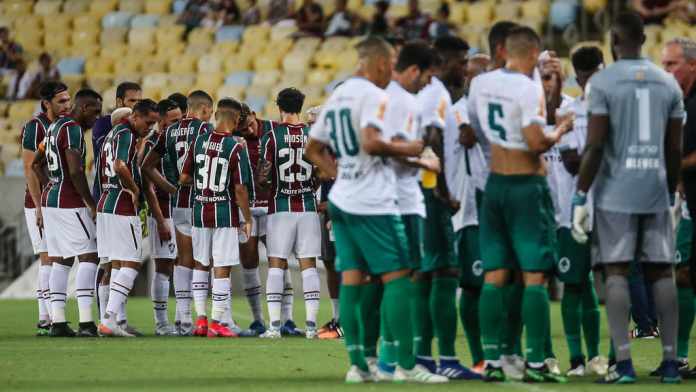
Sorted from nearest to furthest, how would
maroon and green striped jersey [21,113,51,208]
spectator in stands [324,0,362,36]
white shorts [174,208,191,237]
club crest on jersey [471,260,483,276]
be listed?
club crest on jersey [471,260,483,276] < white shorts [174,208,191,237] < maroon and green striped jersey [21,113,51,208] < spectator in stands [324,0,362,36]

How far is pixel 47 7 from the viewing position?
94.1 feet

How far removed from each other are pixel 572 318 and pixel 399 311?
1.47 meters

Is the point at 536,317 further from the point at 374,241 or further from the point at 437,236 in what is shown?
the point at 374,241

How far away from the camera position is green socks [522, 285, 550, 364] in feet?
28.8

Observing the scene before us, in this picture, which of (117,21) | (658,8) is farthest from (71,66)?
(658,8)

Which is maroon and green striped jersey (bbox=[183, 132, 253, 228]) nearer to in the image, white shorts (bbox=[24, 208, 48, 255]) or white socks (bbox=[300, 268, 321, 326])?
white socks (bbox=[300, 268, 321, 326])

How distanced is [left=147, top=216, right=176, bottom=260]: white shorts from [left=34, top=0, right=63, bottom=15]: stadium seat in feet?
51.0

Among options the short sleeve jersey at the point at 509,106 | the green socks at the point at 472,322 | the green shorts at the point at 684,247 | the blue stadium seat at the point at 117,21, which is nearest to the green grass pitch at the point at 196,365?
the green socks at the point at 472,322

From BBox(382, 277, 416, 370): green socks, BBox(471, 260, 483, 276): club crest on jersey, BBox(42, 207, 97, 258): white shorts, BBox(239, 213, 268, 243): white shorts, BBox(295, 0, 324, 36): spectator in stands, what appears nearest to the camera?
BBox(382, 277, 416, 370): green socks

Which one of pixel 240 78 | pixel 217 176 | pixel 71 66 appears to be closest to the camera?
pixel 217 176

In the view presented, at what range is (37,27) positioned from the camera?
28062 mm

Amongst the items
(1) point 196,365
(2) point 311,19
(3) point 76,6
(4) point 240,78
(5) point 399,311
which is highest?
(3) point 76,6

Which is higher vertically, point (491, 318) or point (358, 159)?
point (358, 159)

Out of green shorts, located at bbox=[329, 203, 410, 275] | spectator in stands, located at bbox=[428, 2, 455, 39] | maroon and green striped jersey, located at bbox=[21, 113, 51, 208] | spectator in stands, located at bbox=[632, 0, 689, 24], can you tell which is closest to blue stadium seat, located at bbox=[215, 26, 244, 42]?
spectator in stands, located at bbox=[428, 2, 455, 39]
